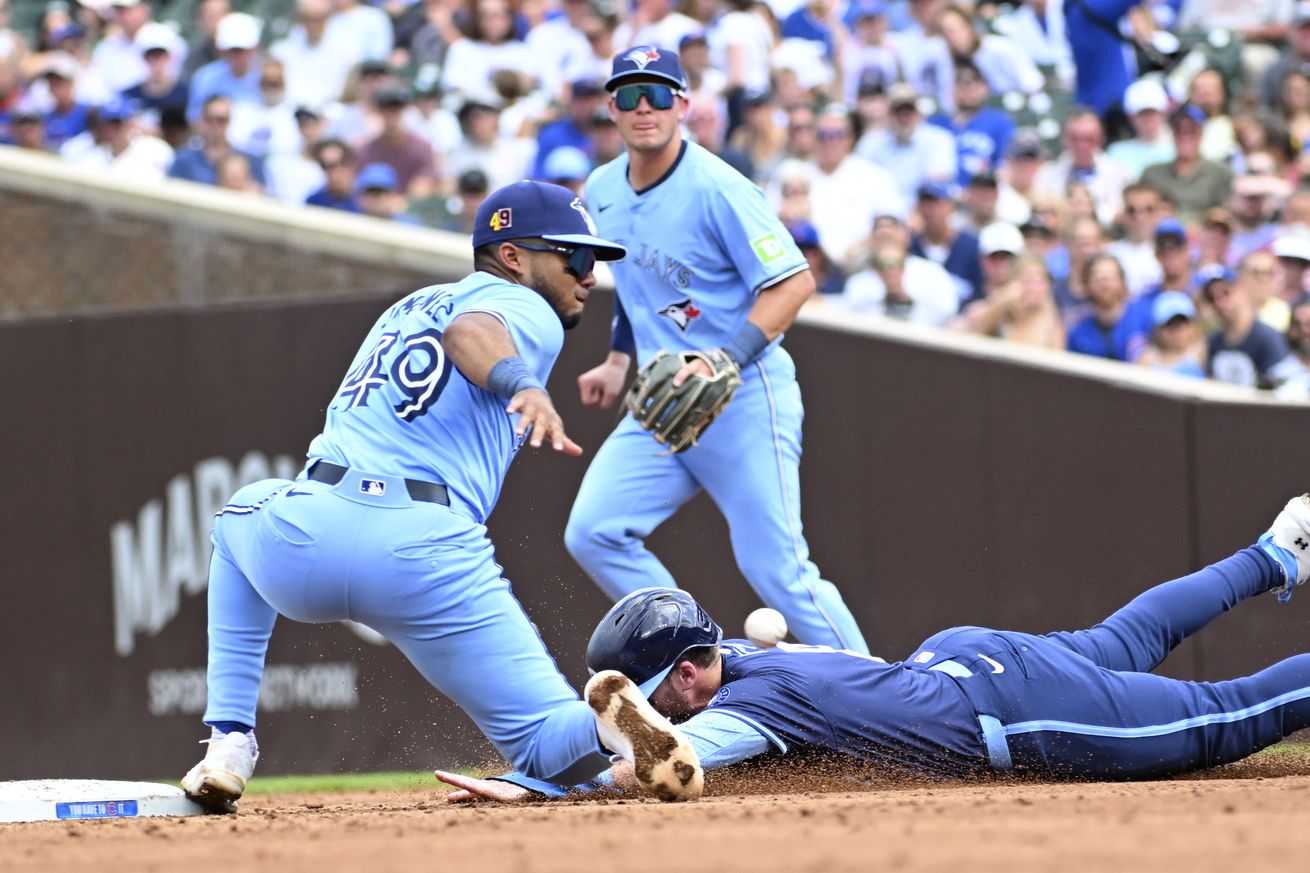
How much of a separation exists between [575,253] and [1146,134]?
22.9 ft

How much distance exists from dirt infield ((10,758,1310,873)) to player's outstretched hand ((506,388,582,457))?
95 cm

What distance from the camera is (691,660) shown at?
17.6ft

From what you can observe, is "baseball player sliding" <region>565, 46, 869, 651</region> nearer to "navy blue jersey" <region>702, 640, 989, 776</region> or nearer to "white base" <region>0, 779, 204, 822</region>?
"navy blue jersey" <region>702, 640, 989, 776</region>

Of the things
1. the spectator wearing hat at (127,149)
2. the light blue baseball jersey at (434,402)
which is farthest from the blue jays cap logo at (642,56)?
the spectator wearing hat at (127,149)

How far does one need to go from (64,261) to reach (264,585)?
22.9 feet

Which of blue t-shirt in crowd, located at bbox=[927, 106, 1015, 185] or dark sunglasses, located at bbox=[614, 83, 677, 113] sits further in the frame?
blue t-shirt in crowd, located at bbox=[927, 106, 1015, 185]

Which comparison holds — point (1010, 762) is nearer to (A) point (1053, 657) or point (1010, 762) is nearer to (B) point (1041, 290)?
(A) point (1053, 657)

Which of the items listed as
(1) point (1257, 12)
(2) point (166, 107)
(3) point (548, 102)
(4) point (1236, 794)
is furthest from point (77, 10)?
(4) point (1236, 794)

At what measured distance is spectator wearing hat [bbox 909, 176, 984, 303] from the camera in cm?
1070

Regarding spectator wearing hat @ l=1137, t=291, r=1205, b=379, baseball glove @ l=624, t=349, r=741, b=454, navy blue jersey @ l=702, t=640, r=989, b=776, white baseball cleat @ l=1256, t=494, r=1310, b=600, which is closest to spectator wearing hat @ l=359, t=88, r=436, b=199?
spectator wearing hat @ l=1137, t=291, r=1205, b=379

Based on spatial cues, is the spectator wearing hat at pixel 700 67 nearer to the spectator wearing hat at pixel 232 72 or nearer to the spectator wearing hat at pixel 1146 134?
the spectator wearing hat at pixel 1146 134

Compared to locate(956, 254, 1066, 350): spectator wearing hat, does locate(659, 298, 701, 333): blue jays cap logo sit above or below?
above

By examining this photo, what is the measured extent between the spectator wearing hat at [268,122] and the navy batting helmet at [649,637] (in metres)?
8.76

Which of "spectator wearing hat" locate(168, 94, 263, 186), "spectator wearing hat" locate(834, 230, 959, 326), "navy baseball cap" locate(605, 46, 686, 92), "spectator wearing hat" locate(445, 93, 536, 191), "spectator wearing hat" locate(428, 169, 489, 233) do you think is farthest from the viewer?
"spectator wearing hat" locate(168, 94, 263, 186)
